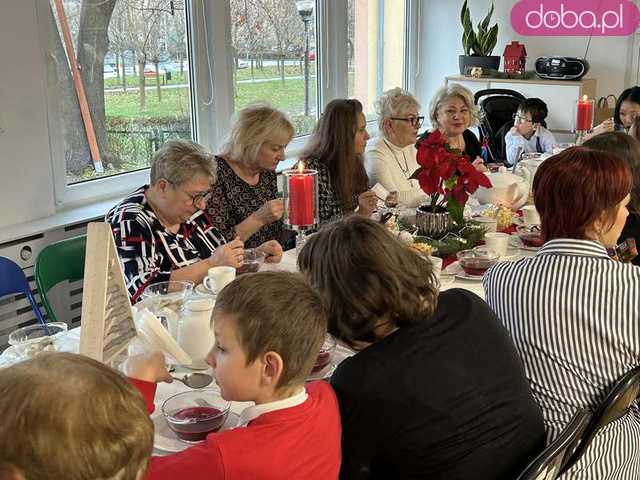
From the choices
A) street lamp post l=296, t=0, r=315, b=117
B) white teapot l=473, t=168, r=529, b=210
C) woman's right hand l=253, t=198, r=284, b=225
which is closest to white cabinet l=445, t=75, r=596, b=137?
street lamp post l=296, t=0, r=315, b=117

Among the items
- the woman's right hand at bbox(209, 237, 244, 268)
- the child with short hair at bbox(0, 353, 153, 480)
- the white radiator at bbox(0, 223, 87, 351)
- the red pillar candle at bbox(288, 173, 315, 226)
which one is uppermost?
the child with short hair at bbox(0, 353, 153, 480)

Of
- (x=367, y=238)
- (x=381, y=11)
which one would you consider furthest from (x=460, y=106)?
(x=367, y=238)

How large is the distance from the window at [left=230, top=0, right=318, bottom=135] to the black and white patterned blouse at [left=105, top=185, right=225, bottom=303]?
1.92 m

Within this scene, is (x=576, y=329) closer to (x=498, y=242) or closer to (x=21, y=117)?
(x=498, y=242)

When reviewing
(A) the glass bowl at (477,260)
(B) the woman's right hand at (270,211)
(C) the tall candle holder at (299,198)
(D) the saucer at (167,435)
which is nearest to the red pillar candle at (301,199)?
(C) the tall candle holder at (299,198)

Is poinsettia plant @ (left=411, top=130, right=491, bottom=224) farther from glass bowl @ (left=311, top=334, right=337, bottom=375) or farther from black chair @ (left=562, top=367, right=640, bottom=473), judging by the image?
black chair @ (left=562, top=367, right=640, bottom=473)

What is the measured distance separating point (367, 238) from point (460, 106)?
9.51ft

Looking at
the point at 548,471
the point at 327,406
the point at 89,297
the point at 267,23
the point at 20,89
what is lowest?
the point at 548,471

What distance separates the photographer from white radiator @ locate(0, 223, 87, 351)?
2785 millimetres

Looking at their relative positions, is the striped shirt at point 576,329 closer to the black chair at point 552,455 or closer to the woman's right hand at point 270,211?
the black chair at point 552,455

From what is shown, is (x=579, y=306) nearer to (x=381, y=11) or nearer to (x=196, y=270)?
(x=196, y=270)

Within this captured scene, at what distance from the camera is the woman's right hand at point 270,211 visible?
2.77m

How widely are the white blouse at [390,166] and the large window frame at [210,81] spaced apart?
79 centimetres

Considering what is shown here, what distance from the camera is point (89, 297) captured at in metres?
1.39
